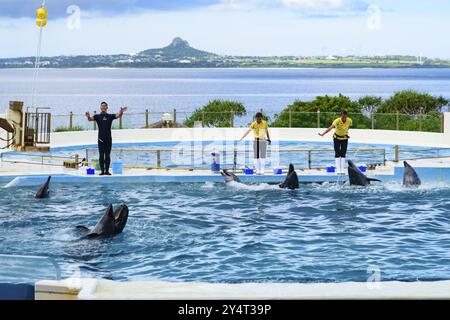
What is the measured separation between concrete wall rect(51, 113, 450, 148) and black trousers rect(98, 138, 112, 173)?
22.9 ft

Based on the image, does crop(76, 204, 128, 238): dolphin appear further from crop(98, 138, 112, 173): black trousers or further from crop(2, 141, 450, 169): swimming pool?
crop(2, 141, 450, 169): swimming pool

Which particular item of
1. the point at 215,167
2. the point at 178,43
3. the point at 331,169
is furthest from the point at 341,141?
the point at 178,43

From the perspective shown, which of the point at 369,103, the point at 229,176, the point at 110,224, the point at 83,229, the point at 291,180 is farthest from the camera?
the point at 369,103

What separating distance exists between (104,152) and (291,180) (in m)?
3.46

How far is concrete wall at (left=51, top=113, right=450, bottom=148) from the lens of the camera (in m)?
22.8

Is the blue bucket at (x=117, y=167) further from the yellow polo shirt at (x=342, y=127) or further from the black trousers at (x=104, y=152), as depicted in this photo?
the yellow polo shirt at (x=342, y=127)

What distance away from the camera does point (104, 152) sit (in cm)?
1523

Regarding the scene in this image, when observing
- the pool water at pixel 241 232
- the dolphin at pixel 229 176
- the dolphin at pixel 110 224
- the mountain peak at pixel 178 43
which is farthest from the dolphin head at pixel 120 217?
the mountain peak at pixel 178 43

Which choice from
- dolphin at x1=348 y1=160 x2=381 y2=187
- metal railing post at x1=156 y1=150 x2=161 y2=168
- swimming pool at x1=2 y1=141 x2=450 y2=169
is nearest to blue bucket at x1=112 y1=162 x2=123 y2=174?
swimming pool at x1=2 y1=141 x2=450 y2=169

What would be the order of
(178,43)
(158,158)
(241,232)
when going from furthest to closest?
(178,43), (158,158), (241,232)

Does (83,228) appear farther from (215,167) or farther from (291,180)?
(215,167)

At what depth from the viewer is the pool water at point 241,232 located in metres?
8.91
